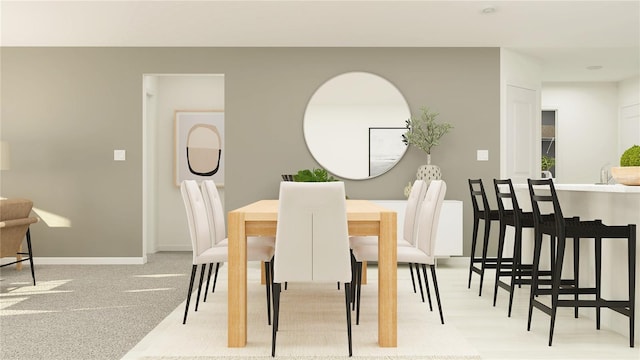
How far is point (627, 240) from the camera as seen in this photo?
122 inches

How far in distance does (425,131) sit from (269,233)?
10.9 feet

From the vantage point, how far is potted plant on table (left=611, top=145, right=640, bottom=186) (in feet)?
10.4

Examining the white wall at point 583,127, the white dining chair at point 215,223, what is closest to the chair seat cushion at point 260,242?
the white dining chair at point 215,223

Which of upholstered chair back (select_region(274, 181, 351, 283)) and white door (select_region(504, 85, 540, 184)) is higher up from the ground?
white door (select_region(504, 85, 540, 184))

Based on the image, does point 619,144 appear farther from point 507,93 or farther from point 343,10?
point 343,10

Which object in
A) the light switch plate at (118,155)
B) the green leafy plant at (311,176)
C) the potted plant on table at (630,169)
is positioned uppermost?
the light switch plate at (118,155)

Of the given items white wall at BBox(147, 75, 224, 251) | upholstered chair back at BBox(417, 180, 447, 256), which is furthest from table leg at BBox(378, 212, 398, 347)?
white wall at BBox(147, 75, 224, 251)

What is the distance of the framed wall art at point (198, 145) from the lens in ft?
23.0

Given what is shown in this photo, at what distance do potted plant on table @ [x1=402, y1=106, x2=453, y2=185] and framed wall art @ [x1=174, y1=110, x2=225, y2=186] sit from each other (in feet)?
8.20

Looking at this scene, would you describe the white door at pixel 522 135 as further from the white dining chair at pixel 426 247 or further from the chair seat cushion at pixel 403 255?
the chair seat cushion at pixel 403 255

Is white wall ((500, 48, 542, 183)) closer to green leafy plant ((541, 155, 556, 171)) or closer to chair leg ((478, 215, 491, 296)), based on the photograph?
green leafy plant ((541, 155, 556, 171))

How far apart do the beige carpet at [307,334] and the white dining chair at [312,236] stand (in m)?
0.23

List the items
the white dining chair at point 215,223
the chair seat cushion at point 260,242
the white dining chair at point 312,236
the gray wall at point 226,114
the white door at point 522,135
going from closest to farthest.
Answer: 1. the white dining chair at point 312,236
2. the chair seat cushion at point 260,242
3. the white dining chair at point 215,223
4. the gray wall at point 226,114
5. the white door at point 522,135

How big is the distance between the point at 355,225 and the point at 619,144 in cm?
669
